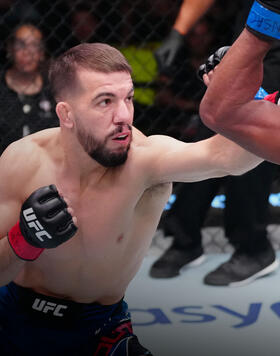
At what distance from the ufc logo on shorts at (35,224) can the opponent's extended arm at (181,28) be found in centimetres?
111

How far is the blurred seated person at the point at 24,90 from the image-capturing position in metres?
2.46

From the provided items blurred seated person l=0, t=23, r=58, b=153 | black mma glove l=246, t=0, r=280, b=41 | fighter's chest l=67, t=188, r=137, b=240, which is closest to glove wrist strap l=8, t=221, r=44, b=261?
fighter's chest l=67, t=188, r=137, b=240

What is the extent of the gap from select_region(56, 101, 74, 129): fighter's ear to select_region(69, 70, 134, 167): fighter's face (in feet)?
0.04

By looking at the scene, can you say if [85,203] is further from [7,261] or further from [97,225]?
[7,261]

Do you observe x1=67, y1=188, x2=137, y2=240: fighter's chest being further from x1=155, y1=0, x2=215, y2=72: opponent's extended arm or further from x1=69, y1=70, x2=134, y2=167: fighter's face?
x1=155, y1=0, x2=215, y2=72: opponent's extended arm

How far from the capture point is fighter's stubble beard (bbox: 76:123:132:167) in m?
1.29

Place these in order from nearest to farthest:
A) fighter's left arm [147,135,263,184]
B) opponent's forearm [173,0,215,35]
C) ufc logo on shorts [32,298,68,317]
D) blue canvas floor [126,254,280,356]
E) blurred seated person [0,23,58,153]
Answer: fighter's left arm [147,135,263,184] → ufc logo on shorts [32,298,68,317] → blue canvas floor [126,254,280,356] → opponent's forearm [173,0,215,35] → blurred seated person [0,23,58,153]

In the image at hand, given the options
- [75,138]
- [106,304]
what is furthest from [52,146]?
[106,304]

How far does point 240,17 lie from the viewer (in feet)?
6.58

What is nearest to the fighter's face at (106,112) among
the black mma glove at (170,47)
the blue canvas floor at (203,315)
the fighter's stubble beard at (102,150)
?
the fighter's stubble beard at (102,150)

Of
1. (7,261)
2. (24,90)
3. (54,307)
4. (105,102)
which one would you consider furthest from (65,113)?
(24,90)

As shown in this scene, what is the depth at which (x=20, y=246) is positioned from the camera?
1.25 meters

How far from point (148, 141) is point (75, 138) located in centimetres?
14

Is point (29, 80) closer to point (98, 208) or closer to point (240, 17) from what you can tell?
point (240, 17)
